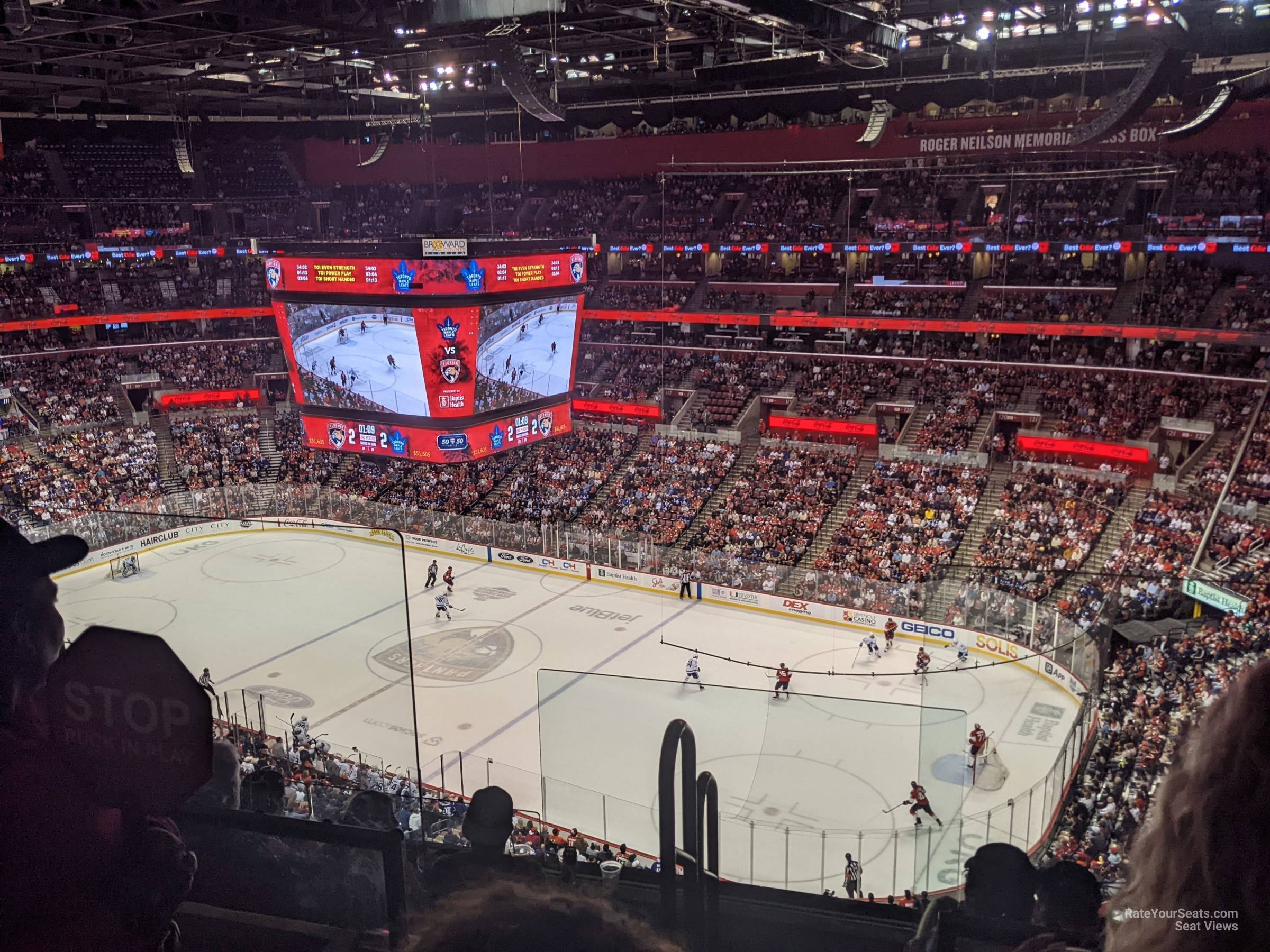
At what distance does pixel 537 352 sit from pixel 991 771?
17.0 metres

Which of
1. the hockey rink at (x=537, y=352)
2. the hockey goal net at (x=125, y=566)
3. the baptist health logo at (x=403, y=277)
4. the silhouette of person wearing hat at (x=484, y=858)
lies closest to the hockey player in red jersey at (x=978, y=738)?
the silhouette of person wearing hat at (x=484, y=858)

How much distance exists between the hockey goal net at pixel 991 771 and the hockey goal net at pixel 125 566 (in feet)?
16.0

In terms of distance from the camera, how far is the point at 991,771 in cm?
849

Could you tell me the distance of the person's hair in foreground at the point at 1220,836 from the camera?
1.31 meters

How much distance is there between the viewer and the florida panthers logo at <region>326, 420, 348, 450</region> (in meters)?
23.4

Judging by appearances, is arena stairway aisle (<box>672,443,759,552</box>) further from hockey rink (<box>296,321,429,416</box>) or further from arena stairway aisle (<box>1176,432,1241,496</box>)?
arena stairway aisle (<box>1176,432,1241,496</box>)

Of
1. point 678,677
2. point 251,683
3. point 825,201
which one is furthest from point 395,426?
point 825,201

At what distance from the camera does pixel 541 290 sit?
898 inches


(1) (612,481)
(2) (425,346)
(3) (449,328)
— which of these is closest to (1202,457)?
(1) (612,481)

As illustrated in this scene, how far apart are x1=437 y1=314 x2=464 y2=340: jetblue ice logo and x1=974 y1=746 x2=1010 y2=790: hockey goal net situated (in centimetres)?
1433

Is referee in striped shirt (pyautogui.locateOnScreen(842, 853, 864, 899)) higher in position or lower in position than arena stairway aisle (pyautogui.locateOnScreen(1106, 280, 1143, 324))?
lower

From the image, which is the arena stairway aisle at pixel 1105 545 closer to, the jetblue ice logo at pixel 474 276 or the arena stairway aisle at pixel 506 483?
the jetblue ice logo at pixel 474 276

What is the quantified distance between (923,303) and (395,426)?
20.6 meters

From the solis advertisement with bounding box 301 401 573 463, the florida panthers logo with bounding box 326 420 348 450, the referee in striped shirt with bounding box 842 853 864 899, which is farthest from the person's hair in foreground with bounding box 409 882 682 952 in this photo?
the florida panthers logo with bounding box 326 420 348 450
